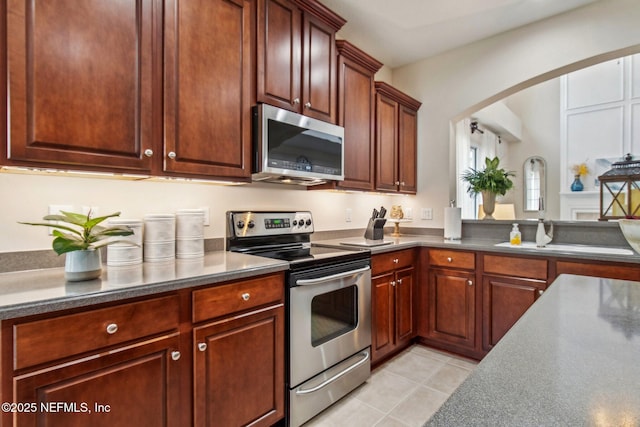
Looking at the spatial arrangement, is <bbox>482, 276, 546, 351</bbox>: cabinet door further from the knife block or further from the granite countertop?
the knife block

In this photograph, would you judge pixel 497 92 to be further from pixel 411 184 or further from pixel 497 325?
pixel 497 325

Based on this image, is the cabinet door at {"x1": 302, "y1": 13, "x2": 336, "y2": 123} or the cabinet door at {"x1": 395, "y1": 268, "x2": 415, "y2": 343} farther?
the cabinet door at {"x1": 395, "y1": 268, "x2": 415, "y2": 343}

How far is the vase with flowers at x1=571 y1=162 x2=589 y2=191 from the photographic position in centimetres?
551

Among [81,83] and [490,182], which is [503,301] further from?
[81,83]

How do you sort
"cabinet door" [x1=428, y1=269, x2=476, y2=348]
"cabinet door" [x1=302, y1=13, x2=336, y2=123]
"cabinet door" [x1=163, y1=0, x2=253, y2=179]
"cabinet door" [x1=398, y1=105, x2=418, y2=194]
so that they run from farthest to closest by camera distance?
1. "cabinet door" [x1=398, y1=105, x2=418, y2=194]
2. "cabinet door" [x1=428, y1=269, x2=476, y2=348]
3. "cabinet door" [x1=302, y1=13, x2=336, y2=123]
4. "cabinet door" [x1=163, y1=0, x2=253, y2=179]

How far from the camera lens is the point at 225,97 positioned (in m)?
1.67

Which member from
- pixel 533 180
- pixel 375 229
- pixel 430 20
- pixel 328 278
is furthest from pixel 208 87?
pixel 533 180

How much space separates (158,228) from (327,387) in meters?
1.26

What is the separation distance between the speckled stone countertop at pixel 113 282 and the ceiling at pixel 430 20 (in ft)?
6.78

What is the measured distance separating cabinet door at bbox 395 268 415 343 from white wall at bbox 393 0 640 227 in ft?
2.75

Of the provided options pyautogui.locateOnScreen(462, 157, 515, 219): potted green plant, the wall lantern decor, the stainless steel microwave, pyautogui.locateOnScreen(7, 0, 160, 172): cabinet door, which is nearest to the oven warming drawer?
the stainless steel microwave

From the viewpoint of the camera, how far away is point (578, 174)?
556 centimetres

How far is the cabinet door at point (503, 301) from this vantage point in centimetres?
222

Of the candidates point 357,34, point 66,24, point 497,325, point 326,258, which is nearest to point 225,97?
point 66,24
